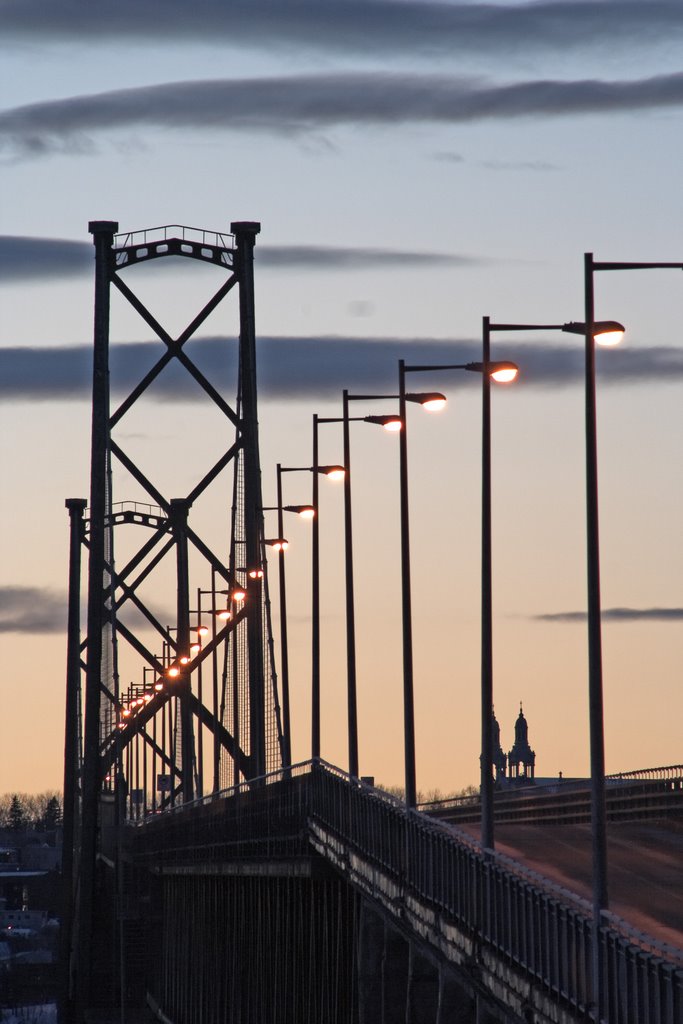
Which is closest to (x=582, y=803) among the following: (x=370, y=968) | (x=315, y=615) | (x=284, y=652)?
(x=284, y=652)

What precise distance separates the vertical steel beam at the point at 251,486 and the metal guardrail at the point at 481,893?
7740 mm

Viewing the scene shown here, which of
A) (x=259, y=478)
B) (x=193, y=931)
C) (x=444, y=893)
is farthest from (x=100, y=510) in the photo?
(x=444, y=893)

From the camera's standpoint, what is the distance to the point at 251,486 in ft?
213

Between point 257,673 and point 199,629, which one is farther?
point 199,629

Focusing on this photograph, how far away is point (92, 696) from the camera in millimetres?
69875

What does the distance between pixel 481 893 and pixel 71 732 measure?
69231 mm

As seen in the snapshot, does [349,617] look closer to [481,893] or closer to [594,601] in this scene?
[481,893]

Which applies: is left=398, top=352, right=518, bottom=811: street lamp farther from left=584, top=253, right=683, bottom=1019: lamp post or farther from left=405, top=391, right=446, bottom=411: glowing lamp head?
left=584, top=253, right=683, bottom=1019: lamp post

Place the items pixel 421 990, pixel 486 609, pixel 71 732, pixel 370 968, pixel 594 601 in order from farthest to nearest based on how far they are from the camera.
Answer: pixel 71 732 < pixel 370 968 < pixel 421 990 < pixel 486 609 < pixel 594 601

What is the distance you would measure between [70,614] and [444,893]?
210 ft

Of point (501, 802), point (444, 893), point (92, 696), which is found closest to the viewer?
point (444, 893)

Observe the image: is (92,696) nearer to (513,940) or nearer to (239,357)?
(239,357)

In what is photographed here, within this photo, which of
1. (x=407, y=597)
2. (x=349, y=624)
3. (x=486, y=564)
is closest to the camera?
(x=486, y=564)

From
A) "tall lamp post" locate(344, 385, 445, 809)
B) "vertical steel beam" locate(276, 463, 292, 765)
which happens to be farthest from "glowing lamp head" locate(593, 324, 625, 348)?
"vertical steel beam" locate(276, 463, 292, 765)
